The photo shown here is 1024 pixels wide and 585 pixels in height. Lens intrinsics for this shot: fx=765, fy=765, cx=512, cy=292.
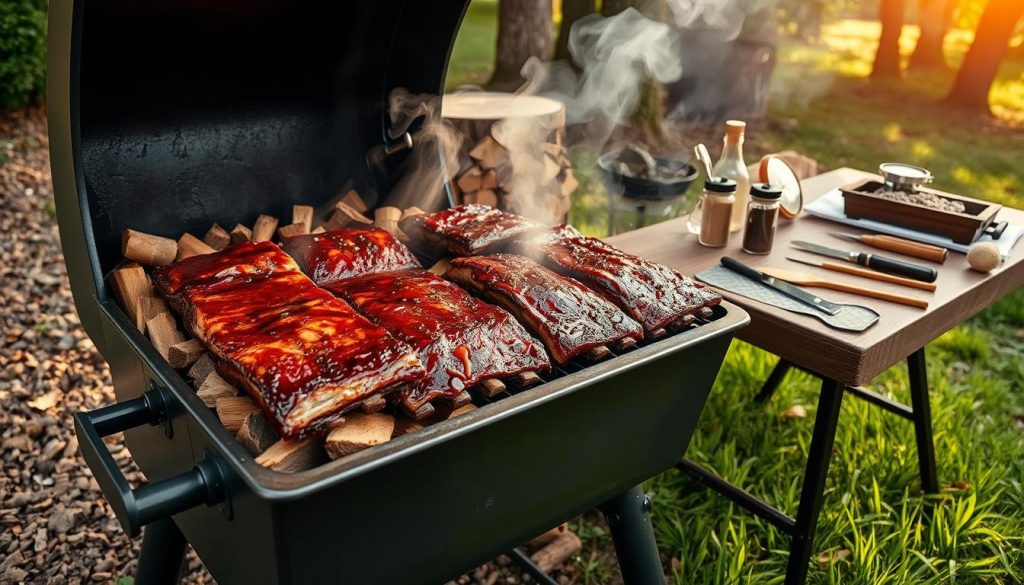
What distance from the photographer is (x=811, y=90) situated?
11.0 m

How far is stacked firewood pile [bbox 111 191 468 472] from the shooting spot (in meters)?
1.31

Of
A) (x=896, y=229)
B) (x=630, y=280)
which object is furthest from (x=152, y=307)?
(x=896, y=229)

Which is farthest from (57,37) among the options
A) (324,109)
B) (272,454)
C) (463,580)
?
(463,580)

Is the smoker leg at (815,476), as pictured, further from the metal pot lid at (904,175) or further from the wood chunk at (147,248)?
the wood chunk at (147,248)

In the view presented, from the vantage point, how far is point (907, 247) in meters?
2.54

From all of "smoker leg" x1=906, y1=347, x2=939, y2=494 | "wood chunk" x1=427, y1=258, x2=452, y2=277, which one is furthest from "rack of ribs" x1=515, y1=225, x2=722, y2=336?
"smoker leg" x1=906, y1=347, x2=939, y2=494

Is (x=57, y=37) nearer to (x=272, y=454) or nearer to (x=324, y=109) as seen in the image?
(x=324, y=109)

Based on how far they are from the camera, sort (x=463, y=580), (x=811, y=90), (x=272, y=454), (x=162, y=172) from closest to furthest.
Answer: (x=272, y=454) < (x=162, y=172) < (x=463, y=580) < (x=811, y=90)

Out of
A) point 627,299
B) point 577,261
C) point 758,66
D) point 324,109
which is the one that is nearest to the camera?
point 627,299

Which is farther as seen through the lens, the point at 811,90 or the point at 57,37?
the point at 811,90

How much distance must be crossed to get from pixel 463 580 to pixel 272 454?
161 centimetres

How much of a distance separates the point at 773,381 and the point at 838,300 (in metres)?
1.38

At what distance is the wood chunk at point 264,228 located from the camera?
2271 millimetres

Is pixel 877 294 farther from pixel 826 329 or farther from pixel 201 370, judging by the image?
pixel 201 370
